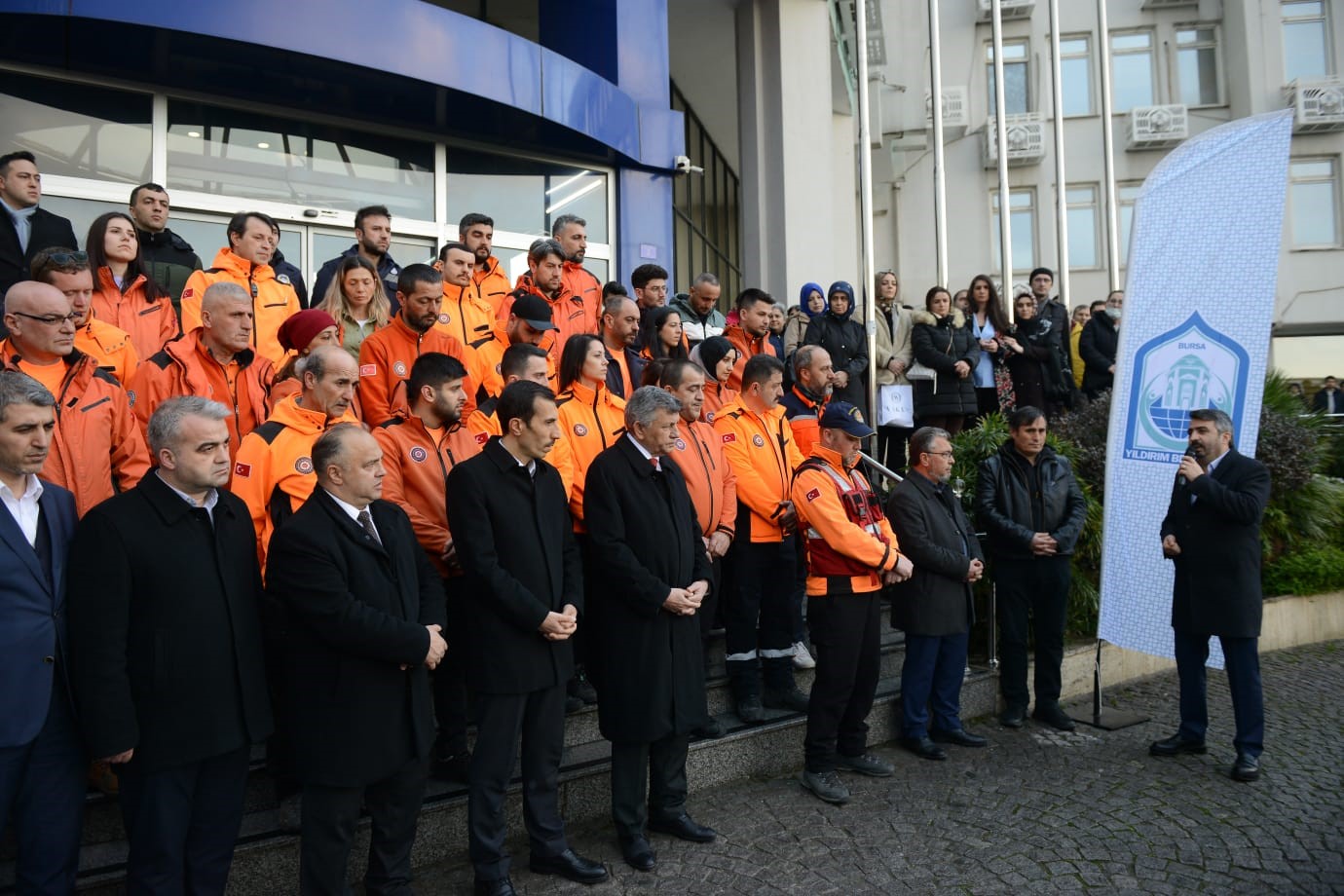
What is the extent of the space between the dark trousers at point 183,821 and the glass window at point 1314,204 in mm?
26067

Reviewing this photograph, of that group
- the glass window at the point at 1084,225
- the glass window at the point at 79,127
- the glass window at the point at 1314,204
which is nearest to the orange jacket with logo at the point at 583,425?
the glass window at the point at 79,127

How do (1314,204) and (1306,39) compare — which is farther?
(1314,204)

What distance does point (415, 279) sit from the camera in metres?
5.25

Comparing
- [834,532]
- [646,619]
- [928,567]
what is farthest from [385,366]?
[928,567]

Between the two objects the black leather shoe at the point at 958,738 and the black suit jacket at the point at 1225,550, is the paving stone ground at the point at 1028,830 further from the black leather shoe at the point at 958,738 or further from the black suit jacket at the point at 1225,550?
the black suit jacket at the point at 1225,550

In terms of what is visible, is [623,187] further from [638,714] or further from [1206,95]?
[1206,95]

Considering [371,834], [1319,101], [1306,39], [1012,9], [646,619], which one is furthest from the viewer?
[1306,39]

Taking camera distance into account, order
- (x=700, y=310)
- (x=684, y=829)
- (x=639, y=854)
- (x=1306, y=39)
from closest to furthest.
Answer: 1. (x=639, y=854)
2. (x=684, y=829)
3. (x=700, y=310)
4. (x=1306, y=39)

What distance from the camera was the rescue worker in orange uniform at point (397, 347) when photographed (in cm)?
527

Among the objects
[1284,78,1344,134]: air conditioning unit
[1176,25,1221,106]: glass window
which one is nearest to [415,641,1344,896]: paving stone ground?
[1284,78,1344,134]: air conditioning unit

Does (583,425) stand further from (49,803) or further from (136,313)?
(49,803)

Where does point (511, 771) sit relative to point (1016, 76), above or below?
below

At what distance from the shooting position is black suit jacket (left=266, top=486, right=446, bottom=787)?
3.37 m

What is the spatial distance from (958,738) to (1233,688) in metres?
1.59
